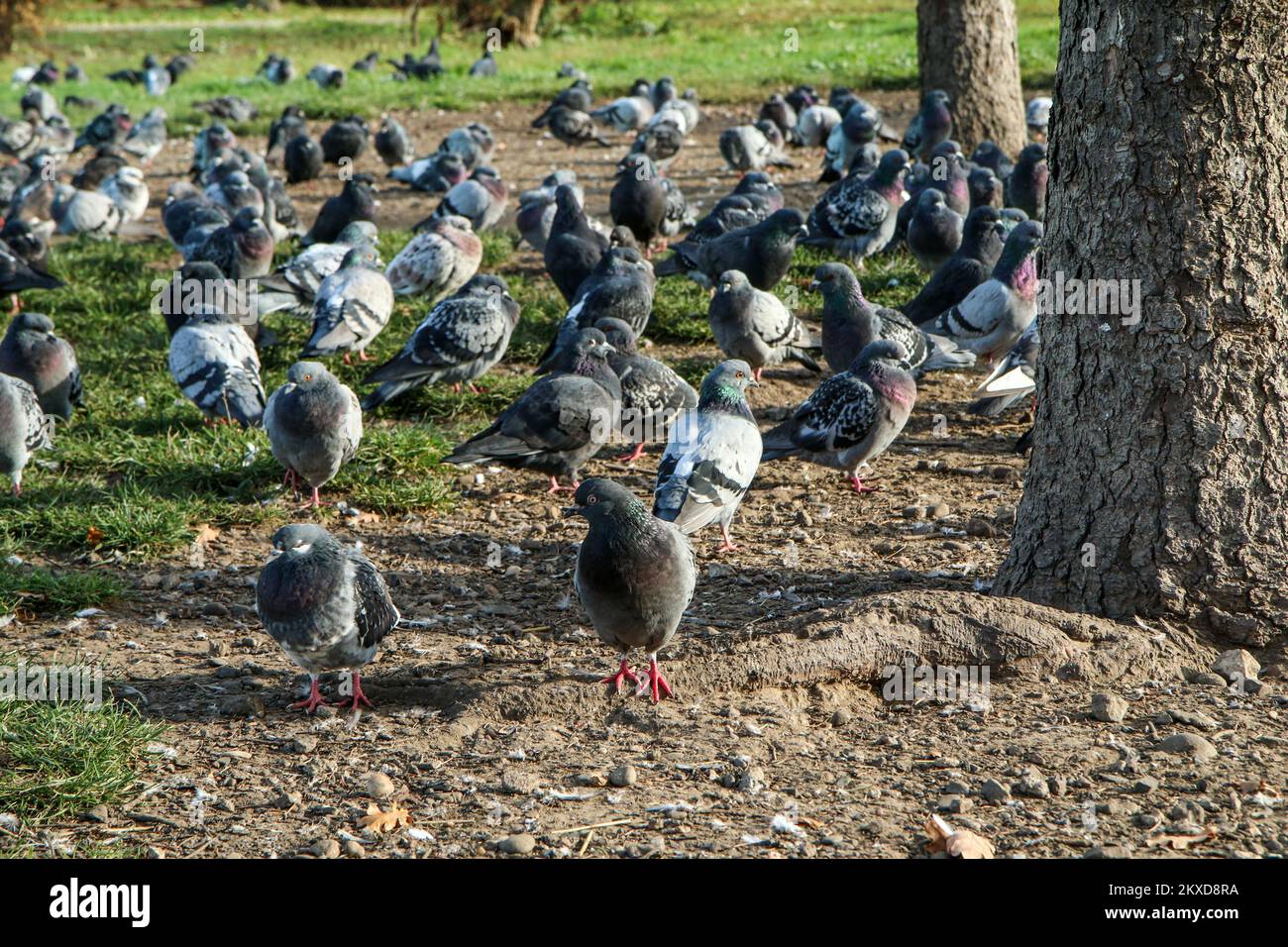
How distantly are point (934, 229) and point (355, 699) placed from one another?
681 centimetres

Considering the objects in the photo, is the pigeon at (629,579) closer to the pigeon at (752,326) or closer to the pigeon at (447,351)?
the pigeon at (447,351)

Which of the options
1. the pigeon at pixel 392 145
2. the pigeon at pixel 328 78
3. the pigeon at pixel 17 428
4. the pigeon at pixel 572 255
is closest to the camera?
the pigeon at pixel 17 428

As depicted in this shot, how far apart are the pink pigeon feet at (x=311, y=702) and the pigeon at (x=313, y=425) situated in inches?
75.7

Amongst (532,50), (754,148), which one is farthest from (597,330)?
(532,50)

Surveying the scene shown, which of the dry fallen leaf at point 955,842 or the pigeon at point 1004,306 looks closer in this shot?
the dry fallen leaf at point 955,842

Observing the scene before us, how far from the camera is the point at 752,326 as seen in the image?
8.00m

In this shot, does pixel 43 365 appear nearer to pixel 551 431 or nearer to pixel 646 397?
pixel 551 431

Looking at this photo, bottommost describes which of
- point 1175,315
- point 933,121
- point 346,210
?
point 346,210

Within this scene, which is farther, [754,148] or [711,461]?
[754,148]

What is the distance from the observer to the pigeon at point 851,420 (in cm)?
646

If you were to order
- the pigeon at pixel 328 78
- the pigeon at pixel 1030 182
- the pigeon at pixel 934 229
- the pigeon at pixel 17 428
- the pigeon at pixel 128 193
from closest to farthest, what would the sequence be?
the pigeon at pixel 17 428, the pigeon at pixel 934 229, the pigeon at pixel 1030 182, the pigeon at pixel 128 193, the pigeon at pixel 328 78

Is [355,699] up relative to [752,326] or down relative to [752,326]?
down

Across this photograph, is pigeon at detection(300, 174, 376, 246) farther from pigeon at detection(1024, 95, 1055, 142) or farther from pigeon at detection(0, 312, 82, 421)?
pigeon at detection(1024, 95, 1055, 142)

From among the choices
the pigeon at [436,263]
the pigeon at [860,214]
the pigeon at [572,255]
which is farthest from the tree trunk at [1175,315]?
the pigeon at [860,214]
